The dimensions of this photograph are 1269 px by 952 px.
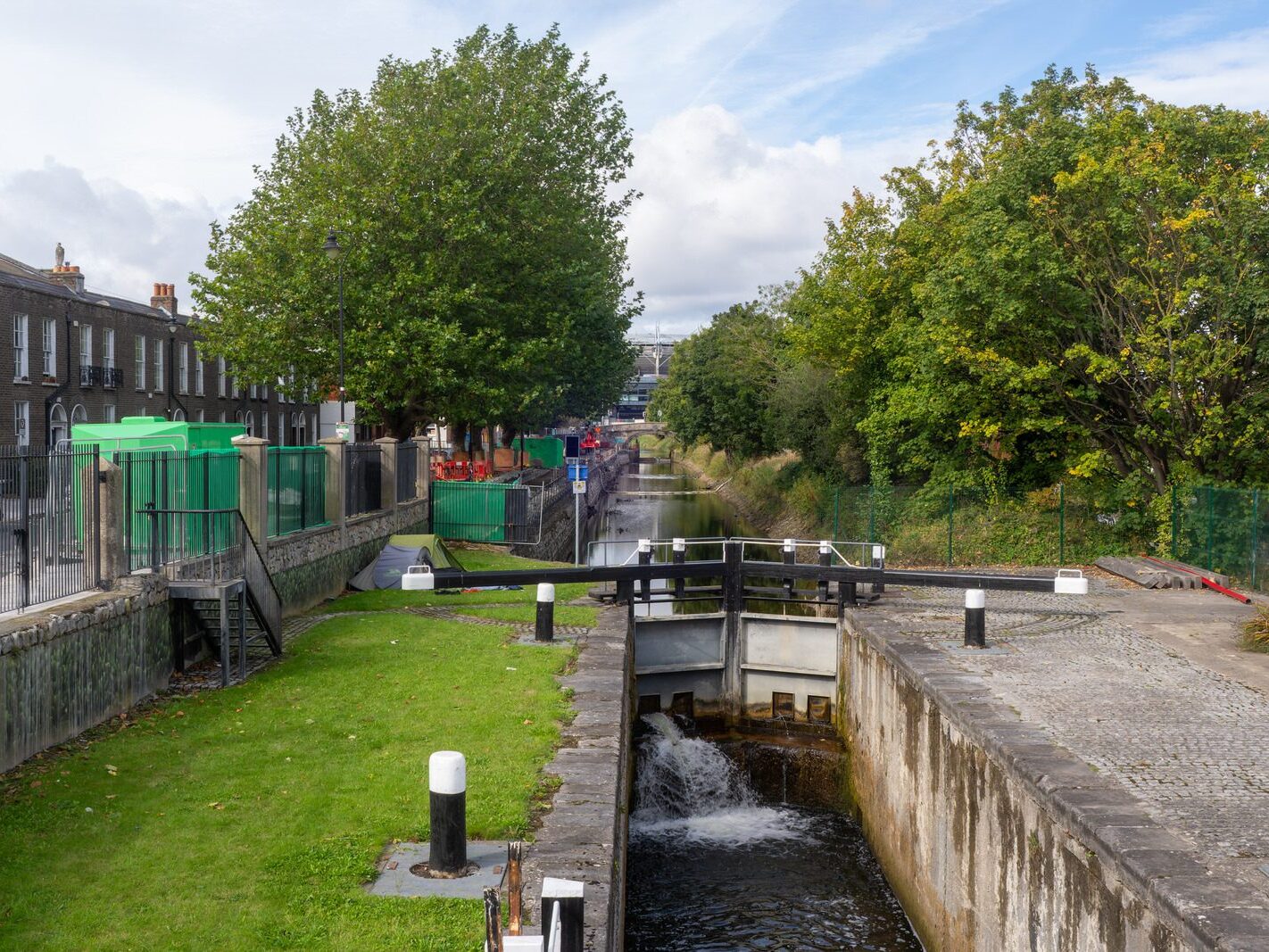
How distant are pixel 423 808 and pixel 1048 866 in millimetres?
4314

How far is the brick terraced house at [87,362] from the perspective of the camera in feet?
97.3

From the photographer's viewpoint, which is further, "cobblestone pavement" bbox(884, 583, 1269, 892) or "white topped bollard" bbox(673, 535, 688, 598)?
"white topped bollard" bbox(673, 535, 688, 598)

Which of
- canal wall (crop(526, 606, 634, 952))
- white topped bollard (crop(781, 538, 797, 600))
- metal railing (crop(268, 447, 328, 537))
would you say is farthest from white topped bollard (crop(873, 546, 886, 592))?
metal railing (crop(268, 447, 328, 537))

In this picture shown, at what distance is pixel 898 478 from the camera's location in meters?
32.8

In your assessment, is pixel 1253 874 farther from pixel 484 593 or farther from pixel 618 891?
pixel 484 593

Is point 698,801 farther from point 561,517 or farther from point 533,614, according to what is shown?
point 561,517

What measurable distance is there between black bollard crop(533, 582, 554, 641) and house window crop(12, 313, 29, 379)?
74.6 feet

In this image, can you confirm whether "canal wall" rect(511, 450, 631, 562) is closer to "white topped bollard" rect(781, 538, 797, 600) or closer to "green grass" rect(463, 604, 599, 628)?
"green grass" rect(463, 604, 599, 628)

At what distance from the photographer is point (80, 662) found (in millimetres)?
9148

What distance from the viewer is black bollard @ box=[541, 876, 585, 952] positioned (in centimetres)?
441

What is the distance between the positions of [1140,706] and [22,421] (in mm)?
30192

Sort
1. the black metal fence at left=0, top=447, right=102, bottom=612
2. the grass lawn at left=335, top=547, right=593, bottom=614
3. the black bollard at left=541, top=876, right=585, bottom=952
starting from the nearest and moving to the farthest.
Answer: the black bollard at left=541, top=876, right=585, bottom=952 → the black metal fence at left=0, top=447, right=102, bottom=612 → the grass lawn at left=335, top=547, right=593, bottom=614

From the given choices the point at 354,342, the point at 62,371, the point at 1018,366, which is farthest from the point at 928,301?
the point at 62,371

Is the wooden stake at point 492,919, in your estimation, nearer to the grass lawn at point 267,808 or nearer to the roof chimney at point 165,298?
the grass lawn at point 267,808
